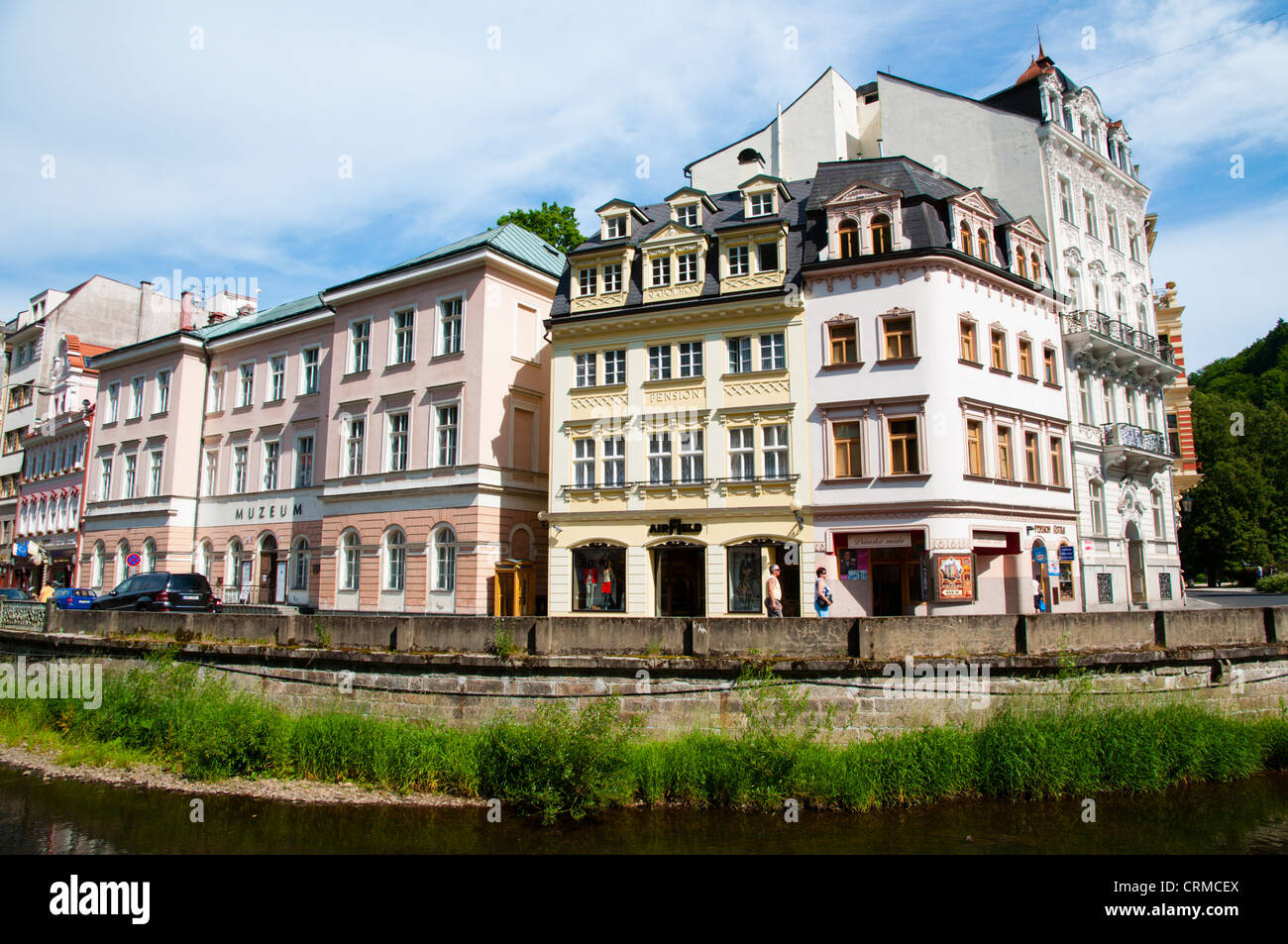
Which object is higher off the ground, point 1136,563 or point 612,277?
point 612,277

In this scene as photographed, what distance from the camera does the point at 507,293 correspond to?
100 ft

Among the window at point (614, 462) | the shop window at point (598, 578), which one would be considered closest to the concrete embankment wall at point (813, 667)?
the shop window at point (598, 578)

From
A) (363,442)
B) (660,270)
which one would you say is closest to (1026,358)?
Result: (660,270)

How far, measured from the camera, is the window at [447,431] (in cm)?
2984

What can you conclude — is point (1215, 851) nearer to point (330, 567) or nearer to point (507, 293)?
point (507, 293)

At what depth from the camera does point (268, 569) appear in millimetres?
36062

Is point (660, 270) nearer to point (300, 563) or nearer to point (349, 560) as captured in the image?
point (349, 560)

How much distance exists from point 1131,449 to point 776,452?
14395mm

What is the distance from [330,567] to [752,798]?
2321 cm

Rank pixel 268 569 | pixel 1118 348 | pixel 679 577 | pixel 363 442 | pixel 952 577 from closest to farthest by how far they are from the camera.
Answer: pixel 952 577 < pixel 679 577 < pixel 1118 348 < pixel 363 442 < pixel 268 569

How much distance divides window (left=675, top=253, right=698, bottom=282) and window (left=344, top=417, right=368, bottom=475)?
Result: 1407 centimetres

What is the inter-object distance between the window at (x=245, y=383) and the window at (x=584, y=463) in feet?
65.0

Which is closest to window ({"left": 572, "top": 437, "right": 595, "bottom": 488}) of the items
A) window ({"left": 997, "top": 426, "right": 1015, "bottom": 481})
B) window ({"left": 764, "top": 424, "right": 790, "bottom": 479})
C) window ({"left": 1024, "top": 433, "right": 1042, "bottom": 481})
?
window ({"left": 764, "top": 424, "right": 790, "bottom": 479})

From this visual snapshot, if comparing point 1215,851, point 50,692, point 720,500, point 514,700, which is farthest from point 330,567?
point 1215,851
